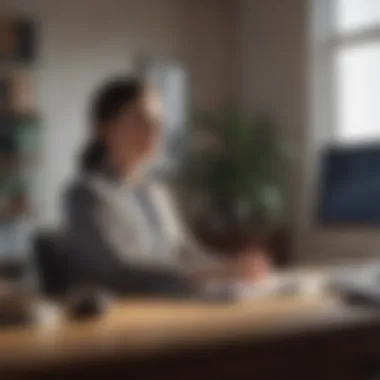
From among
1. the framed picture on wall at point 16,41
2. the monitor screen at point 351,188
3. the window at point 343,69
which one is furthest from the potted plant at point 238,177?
the monitor screen at point 351,188

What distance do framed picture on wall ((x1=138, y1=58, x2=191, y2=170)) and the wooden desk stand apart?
11.5 feet

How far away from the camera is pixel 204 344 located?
142 centimetres

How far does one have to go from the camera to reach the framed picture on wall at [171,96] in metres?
5.29

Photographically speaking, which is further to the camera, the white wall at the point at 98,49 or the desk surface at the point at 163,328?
the white wall at the point at 98,49

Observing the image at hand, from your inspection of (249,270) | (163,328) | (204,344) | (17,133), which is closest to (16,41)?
(17,133)

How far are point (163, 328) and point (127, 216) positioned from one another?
682 millimetres

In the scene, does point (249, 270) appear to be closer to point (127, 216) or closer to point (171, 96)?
point (127, 216)

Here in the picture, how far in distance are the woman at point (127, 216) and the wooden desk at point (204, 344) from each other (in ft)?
0.78

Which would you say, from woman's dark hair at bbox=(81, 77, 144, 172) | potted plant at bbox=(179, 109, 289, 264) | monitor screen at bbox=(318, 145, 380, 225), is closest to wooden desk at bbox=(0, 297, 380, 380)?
woman's dark hair at bbox=(81, 77, 144, 172)

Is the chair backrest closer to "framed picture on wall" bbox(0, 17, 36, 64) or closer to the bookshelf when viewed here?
the bookshelf

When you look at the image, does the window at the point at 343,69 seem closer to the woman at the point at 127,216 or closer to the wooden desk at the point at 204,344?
the woman at the point at 127,216

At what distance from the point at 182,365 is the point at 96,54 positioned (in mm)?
3923

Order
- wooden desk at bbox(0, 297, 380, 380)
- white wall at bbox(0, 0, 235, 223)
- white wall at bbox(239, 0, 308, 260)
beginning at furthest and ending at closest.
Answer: white wall at bbox(239, 0, 308, 260) < white wall at bbox(0, 0, 235, 223) < wooden desk at bbox(0, 297, 380, 380)

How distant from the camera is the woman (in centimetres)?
204
